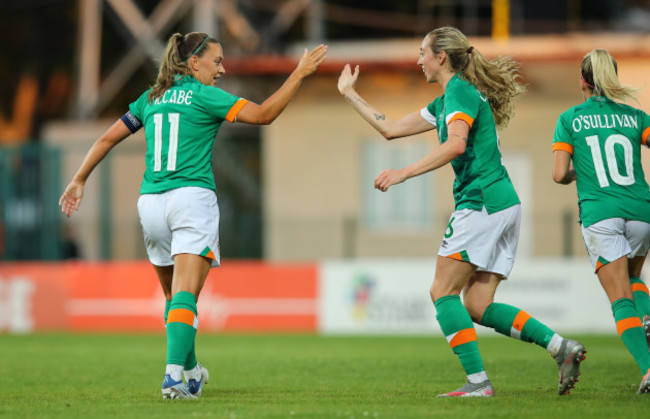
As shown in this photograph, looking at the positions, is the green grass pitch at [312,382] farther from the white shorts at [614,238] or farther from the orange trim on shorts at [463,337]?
the white shorts at [614,238]

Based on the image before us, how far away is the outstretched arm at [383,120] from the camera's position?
7.59m

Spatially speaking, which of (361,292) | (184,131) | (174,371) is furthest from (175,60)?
(361,292)

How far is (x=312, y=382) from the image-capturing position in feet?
28.7

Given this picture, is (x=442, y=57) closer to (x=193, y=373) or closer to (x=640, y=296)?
(x=640, y=296)

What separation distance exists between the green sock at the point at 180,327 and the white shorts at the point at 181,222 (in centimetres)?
31

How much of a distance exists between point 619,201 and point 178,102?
3.03 m

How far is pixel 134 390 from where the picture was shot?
8.19 m

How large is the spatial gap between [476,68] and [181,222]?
7.13 feet

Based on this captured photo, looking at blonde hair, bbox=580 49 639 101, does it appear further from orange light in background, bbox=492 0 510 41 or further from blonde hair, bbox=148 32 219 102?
orange light in background, bbox=492 0 510 41

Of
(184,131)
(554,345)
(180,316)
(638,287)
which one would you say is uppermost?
(184,131)

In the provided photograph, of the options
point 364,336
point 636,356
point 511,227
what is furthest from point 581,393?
point 364,336

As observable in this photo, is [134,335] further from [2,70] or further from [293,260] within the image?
[2,70]

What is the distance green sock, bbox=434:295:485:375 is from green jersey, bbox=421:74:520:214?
2.07 feet

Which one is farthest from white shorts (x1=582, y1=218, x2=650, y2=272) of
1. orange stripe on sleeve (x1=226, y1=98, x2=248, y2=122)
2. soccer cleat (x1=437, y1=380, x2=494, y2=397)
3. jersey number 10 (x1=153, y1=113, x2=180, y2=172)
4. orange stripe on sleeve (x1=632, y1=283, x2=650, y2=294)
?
jersey number 10 (x1=153, y1=113, x2=180, y2=172)
